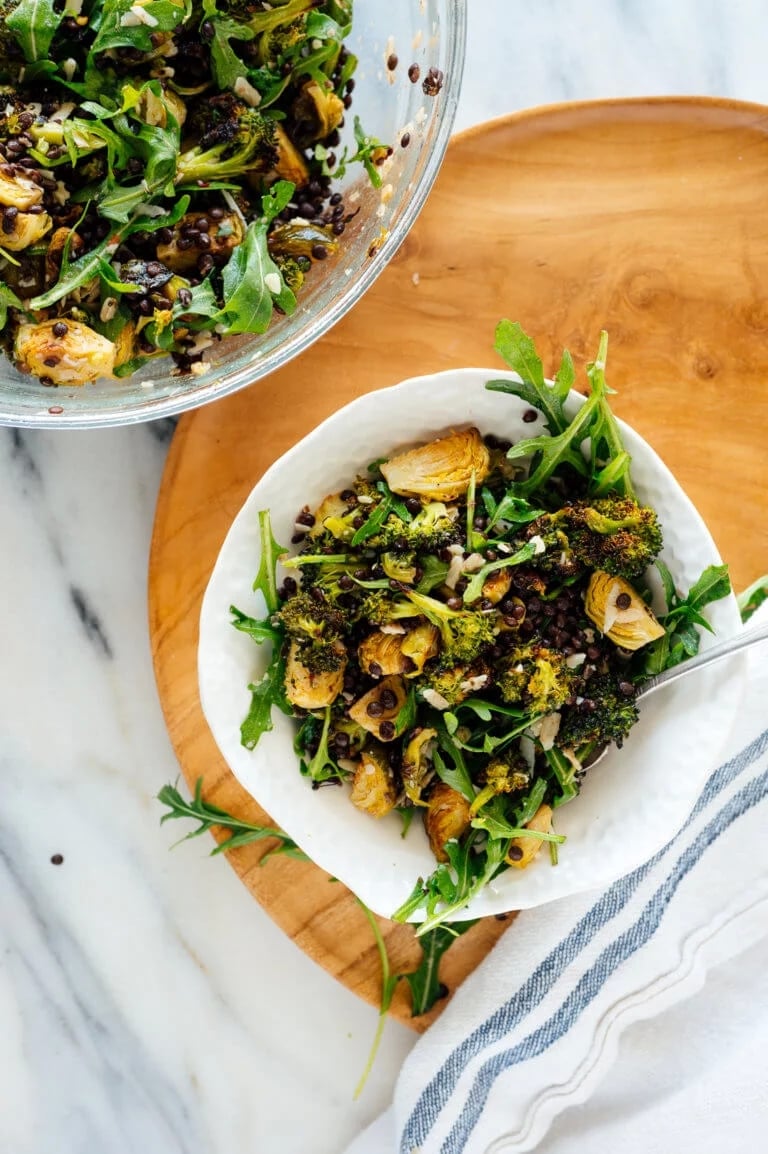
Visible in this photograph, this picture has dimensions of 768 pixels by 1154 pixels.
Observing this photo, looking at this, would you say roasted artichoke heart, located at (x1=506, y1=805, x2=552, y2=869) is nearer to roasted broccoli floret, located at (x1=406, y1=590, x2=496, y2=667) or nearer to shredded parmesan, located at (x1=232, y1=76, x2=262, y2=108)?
roasted broccoli floret, located at (x1=406, y1=590, x2=496, y2=667)

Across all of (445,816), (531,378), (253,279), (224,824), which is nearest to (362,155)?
(253,279)

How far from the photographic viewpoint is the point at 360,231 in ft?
6.15

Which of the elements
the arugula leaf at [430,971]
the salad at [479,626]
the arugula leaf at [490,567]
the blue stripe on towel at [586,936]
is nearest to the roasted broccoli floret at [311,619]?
the salad at [479,626]

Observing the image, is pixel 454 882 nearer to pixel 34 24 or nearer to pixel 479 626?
pixel 479 626

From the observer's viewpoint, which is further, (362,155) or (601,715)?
(362,155)

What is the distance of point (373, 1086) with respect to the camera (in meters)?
2.26

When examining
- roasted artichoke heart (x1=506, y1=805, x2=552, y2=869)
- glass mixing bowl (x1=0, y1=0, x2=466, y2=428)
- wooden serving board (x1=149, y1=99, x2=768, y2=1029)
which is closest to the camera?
roasted artichoke heart (x1=506, y1=805, x2=552, y2=869)

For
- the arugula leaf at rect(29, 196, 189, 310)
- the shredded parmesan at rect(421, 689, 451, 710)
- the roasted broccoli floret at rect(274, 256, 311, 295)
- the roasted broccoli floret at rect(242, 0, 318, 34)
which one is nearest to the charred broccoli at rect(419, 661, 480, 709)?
the shredded parmesan at rect(421, 689, 451, 710)

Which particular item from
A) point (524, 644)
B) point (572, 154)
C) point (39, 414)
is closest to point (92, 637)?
point (39, 414)

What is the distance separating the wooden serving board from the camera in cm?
191

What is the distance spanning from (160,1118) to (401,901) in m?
1.03

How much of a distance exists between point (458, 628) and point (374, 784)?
326 millimetres

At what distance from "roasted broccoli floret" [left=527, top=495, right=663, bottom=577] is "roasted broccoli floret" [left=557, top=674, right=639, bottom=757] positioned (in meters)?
0.19

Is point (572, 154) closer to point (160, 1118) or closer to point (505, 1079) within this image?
point (505, 1079)
